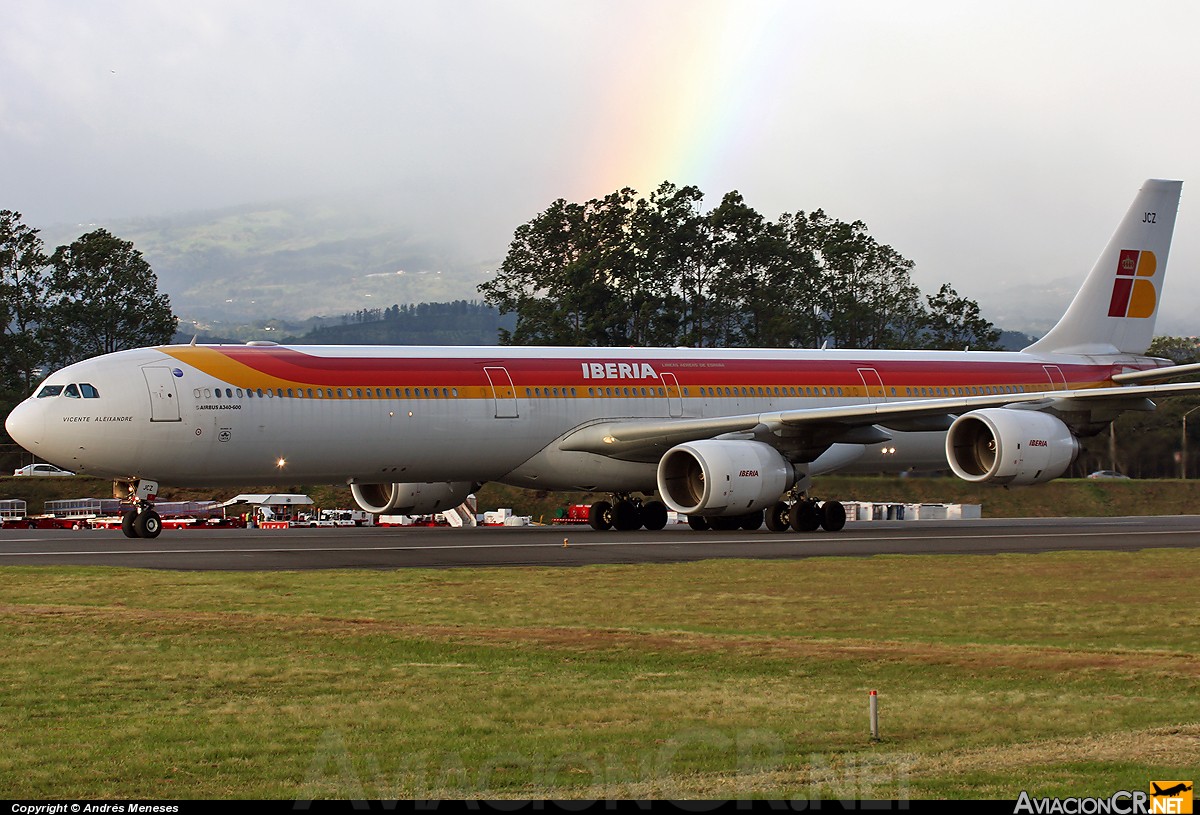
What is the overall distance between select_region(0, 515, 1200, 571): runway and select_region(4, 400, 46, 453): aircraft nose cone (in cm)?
212

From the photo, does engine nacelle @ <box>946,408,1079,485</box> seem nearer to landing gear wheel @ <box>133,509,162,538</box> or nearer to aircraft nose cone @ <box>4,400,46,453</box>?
landing gear wheel @ <box>133,509,162,538</box>

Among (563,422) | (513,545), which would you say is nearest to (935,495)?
(563,422)

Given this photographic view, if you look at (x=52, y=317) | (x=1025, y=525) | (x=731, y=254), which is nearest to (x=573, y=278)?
(x=731, y=254)

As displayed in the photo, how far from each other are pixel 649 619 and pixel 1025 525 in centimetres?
2615

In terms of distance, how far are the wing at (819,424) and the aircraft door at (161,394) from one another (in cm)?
899

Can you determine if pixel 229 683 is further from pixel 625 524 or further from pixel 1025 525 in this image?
pixel 1025 525

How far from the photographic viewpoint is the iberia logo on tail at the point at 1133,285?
1645 inches

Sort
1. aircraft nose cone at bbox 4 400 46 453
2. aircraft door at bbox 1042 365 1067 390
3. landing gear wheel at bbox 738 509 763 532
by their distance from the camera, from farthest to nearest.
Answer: aircraft door at bbox 1042 365 1067 390 → landing gear wheel at bbox 738 509 763 532 → aircraft nose cone at bbox 4 400 46 453

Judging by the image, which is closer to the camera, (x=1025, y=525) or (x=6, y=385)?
(x=1025, y=525)

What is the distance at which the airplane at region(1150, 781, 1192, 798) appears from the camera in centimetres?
711

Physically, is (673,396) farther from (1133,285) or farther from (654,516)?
(1133,285)

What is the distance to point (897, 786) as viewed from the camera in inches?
299

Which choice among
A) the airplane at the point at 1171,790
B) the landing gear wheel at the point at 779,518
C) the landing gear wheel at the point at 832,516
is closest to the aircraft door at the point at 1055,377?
the landing gear wheel at the point at 832,516

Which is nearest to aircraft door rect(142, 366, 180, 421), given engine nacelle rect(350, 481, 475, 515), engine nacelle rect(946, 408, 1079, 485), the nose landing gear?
the nose landing gear
